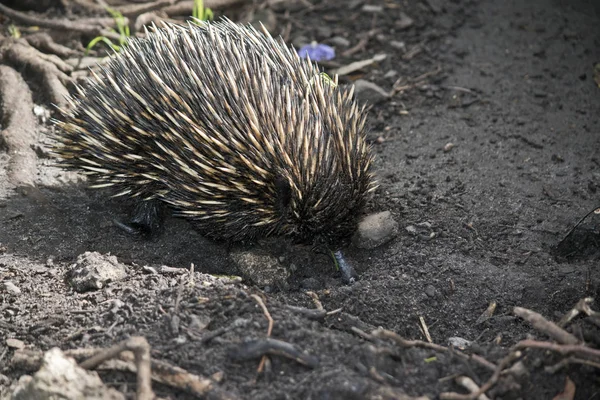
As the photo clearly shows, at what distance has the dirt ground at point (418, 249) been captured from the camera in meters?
3.39

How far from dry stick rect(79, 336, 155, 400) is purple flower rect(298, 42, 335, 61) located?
14.4 ft

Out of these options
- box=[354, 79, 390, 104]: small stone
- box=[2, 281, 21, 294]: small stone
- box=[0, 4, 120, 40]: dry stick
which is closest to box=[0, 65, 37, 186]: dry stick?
box=[0, 4, 120, 40]: dry stick

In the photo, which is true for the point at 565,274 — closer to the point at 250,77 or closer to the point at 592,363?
the point at 592,363

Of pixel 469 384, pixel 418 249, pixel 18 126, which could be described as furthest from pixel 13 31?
pixel 469 384

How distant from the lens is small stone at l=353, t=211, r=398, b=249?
484 cm

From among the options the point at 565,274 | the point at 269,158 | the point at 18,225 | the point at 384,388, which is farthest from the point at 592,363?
the point at 18,225

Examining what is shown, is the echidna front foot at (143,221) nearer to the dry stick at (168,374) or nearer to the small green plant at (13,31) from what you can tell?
the dry stick at (168,374)

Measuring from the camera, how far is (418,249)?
4.84 m

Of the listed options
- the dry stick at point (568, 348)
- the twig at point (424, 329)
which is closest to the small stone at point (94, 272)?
the twig at point (424, 329)

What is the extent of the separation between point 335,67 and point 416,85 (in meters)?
0.88

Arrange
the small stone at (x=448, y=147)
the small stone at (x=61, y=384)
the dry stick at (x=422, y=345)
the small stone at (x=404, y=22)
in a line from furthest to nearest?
the small stone at (x=404, y=22) → the small stone at (x=448, y=147) → the dry stick at (x=422, y=345) → the small stone at (x=61, y=384)

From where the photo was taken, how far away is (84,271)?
4.36 m

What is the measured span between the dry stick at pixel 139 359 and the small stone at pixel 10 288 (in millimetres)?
1236

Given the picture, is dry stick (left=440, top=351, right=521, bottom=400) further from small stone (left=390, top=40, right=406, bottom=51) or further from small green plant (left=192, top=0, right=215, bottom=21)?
small stone (left=390, top=40, right=406, bottom=51)
